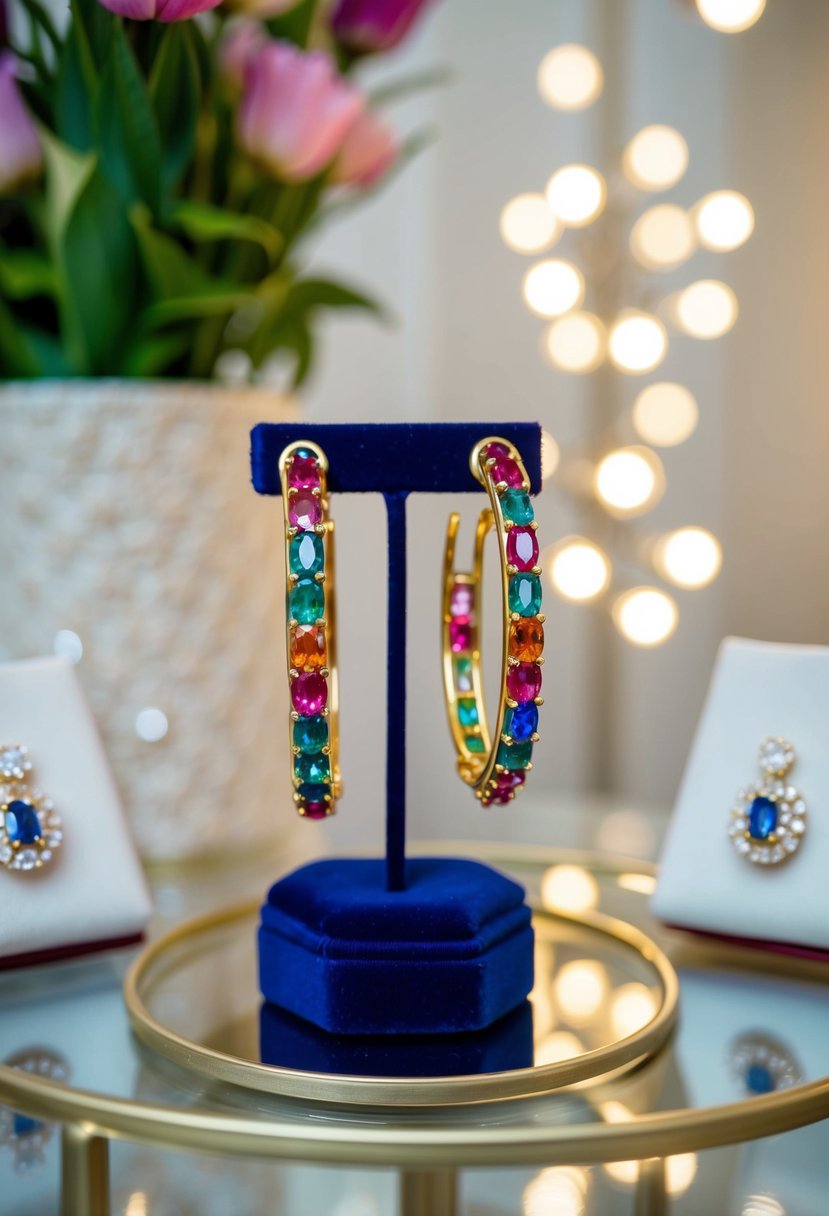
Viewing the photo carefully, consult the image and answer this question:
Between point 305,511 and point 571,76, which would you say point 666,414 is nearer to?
point 571,76

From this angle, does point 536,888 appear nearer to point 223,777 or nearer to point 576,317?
point 223,777

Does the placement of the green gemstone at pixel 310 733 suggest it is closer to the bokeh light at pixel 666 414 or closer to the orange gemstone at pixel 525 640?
the orange gemstone at pixel 525 640

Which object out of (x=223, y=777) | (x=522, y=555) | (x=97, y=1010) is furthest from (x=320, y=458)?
(x=223, y=777)

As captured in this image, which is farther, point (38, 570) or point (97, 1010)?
point (38, 570)

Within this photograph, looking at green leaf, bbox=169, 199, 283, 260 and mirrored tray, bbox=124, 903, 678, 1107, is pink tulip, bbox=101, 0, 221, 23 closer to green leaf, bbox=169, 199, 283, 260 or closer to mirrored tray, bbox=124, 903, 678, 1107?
green leaf, bbox=169, 199, 283, 260

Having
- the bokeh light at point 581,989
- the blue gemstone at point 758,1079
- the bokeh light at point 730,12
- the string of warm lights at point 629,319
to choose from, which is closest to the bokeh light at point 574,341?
the string of warm lights at point 629,319

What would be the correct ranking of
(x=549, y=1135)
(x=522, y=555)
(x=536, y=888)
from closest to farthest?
(x=549, y=1135), (x=522, y=555), (x=536, y=888)

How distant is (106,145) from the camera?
2.35 feet

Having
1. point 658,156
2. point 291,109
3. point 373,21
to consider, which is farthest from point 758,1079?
point 658,156

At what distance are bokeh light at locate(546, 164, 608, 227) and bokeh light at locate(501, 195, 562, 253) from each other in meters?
0.02

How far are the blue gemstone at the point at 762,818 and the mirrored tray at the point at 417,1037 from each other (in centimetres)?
7

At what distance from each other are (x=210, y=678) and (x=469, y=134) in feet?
2.22

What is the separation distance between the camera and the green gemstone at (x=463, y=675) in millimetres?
615

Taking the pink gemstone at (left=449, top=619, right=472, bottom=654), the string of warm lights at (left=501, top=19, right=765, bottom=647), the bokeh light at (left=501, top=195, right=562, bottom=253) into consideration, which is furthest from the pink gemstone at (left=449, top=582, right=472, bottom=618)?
the bokeh light at (left=501, top=195, right=562, bottom=253)
